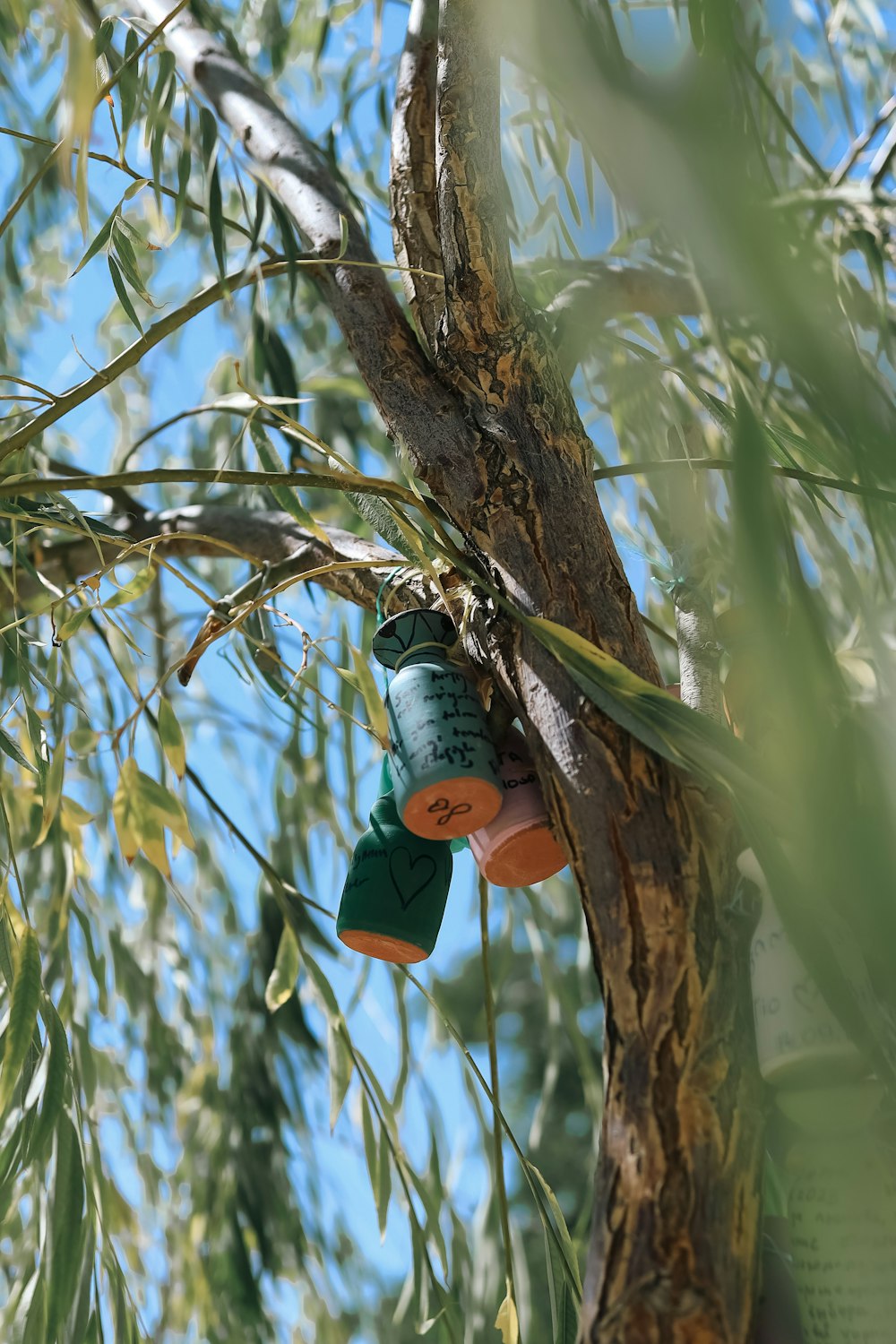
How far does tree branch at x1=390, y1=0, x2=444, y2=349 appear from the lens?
627mm

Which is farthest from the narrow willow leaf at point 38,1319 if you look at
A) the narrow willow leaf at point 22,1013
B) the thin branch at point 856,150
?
the thin branch at point 856,150

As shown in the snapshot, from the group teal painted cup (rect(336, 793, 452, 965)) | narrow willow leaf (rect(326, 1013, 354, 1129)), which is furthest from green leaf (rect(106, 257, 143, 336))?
narrow willow leaf (rect(326, 1013, 354, 1129))

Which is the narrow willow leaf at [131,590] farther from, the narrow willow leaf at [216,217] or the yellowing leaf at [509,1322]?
the yellowing leaf at [509,1322]

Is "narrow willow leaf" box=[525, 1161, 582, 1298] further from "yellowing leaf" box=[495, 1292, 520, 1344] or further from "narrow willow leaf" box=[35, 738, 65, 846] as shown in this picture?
"narrow willow leaf" box=[35, 738, 65, 846]

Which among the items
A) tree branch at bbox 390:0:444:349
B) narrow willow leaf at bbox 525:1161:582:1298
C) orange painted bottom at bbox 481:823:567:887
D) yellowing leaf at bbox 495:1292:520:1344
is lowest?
yellowing leaf at bbox 495:1292:520:1344

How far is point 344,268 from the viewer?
2.19 feet

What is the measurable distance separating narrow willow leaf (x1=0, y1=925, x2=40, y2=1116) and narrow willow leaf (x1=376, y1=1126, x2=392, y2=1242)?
0.80ft

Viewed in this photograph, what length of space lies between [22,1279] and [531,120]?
3.35 feet

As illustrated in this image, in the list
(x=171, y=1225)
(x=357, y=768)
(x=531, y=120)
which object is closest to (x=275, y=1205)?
(x=171, y=1225)

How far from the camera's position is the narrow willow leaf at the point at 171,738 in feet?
2.44

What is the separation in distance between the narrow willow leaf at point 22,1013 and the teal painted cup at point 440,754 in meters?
0.25

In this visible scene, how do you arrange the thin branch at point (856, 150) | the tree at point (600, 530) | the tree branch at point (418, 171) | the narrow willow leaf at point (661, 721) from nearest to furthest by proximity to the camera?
the tree at point (600, 530) → the narrow willow leaf at point (661, 721) → the tree branch at point (418, 171) → the thin branch at point (856, 150)

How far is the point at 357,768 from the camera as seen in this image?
1389mm

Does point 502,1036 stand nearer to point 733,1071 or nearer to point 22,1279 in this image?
point 22,1279
